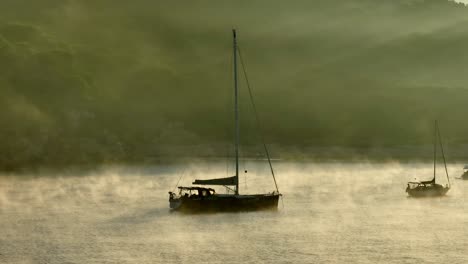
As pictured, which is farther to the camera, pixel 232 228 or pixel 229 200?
pixel 229 200

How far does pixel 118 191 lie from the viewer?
5684 inches

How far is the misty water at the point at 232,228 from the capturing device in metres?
75.6

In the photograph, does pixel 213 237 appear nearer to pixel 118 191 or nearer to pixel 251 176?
pixel 118 191

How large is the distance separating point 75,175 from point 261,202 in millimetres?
102031

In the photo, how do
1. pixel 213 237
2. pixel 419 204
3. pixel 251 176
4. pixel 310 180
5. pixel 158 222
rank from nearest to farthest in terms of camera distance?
pixel 213 237 < pixel 158 222 < pixel 419 204 < pixel 310 180 < pixel 251 176

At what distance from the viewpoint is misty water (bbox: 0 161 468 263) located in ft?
248

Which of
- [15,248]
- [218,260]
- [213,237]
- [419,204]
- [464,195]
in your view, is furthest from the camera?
[464,195]

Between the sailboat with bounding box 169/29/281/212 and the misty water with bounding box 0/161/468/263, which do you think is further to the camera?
the sailboat with bounding box 169/29/281/212

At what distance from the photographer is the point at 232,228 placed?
92250mm

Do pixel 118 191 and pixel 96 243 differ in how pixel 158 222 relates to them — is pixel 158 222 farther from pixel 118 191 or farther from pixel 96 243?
pixel 118 191

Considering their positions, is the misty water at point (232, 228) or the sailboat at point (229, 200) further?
the sailboat at point (229, 200)

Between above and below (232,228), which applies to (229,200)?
above

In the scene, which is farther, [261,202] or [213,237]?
[261,202]

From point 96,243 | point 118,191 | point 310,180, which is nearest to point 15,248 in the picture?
point 96,243
